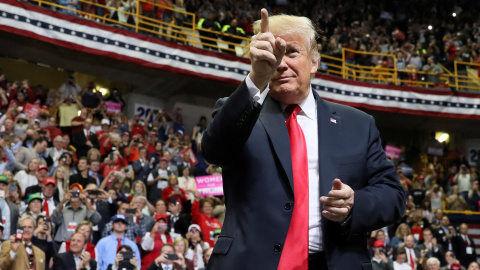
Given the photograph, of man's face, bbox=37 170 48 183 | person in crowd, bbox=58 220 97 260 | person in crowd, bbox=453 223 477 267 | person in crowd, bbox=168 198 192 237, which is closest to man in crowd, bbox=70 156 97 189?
man's face, bbox=37 170 48 183

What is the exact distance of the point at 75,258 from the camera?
24.8 ft

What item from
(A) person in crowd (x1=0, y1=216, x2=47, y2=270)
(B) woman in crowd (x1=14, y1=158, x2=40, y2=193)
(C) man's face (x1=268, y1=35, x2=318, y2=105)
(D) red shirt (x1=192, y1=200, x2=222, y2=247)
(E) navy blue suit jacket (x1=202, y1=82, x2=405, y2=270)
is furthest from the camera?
(D) red shirt (x1=192, y1=200, x2=222, y2=247)

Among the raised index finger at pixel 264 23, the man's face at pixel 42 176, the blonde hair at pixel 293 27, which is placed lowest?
the raised index finger at pixel 264 23

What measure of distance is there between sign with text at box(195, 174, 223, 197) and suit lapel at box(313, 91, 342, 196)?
29.6 ft

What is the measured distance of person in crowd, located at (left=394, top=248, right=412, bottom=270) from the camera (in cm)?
1027

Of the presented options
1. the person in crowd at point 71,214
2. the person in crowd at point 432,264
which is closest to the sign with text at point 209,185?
the person in crowd at point 71,214

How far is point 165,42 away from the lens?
54.7ft

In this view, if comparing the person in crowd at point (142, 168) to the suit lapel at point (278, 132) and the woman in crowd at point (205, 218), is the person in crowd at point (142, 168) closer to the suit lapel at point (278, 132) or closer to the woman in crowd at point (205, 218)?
the woman in crowd at point (205, 218)

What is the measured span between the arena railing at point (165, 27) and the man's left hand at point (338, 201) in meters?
13.8

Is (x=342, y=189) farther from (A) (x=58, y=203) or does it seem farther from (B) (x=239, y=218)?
(A) (x=58, y=203)

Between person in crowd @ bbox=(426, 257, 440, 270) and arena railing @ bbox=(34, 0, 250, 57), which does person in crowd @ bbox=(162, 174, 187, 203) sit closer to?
person in crowd @ bbox=(426, 257, 440, 270)

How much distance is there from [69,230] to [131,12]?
30.3 ft

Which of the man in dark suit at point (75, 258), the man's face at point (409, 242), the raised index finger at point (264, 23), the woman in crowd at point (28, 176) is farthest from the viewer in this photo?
the man's face at point (409, 242)

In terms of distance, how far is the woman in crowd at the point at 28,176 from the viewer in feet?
30.6
